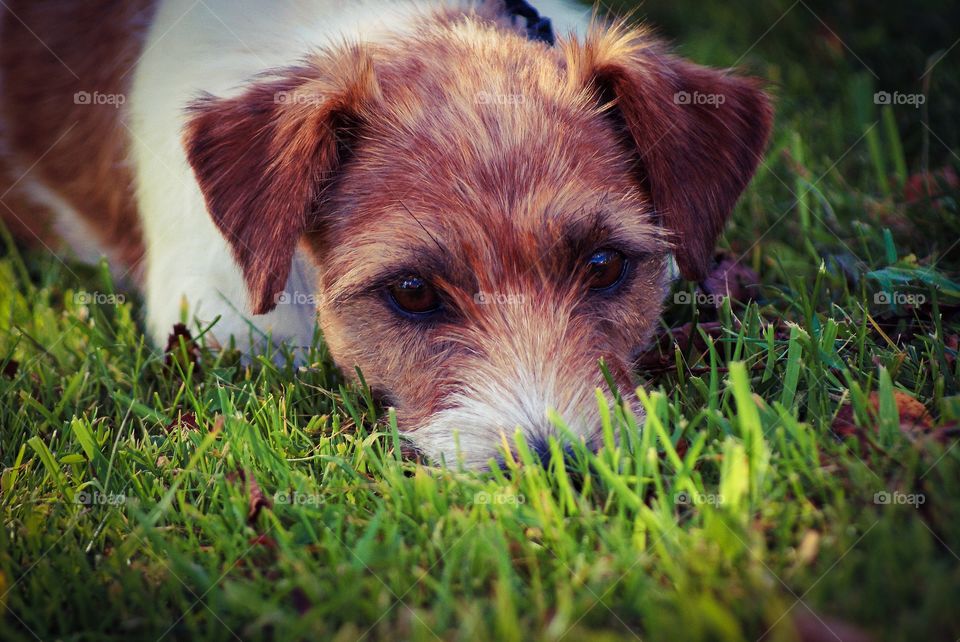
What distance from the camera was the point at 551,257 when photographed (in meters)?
2.67

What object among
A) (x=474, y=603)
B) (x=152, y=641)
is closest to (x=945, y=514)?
(x=474, y=603)

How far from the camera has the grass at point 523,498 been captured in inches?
69.9

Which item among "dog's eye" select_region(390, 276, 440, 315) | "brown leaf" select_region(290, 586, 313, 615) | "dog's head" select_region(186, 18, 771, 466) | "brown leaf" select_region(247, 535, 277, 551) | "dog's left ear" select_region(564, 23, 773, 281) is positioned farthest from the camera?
"dog's left ear" select_region(564, 23, 773, 281)

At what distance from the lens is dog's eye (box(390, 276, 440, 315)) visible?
274 centimetres

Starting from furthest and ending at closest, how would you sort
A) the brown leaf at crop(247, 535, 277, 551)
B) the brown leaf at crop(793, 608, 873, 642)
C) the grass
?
the brown leaf at crop(247, 535, 277, 551), the grass, the brown leaf at crop(793, 608, 873, 642)

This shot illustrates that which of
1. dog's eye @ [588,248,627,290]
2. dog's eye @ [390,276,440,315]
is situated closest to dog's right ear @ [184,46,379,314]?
dog's eye @ [390,276,440,315]

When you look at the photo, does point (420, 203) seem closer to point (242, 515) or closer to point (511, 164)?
point (511, 164)

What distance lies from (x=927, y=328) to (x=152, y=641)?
8.55 feet

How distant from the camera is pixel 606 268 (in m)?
2.84

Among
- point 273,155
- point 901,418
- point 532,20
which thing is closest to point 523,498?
point 901,418

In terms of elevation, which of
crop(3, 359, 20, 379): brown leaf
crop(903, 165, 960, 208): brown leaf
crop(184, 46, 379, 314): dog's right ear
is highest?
crop(184, 46, 379, 314): dog's right ear

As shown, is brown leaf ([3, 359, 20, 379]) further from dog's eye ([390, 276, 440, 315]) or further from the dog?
dog's eye ([390, 276, 440, 315])

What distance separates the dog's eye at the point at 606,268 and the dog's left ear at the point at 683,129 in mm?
217

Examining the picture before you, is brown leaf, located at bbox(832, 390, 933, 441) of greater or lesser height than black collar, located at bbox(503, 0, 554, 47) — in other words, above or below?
below
